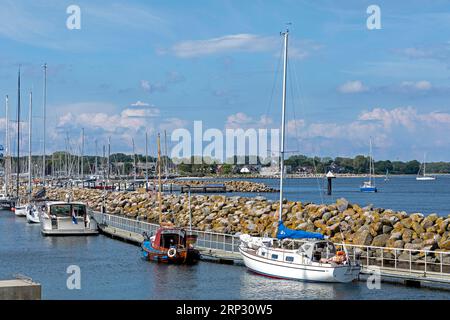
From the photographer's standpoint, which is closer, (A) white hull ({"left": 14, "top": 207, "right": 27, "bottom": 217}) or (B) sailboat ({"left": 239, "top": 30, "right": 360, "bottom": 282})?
(B) sailboat ({"left": 239, "top": 30, "right": 360, "bottom": 282})

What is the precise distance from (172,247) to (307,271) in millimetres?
11560

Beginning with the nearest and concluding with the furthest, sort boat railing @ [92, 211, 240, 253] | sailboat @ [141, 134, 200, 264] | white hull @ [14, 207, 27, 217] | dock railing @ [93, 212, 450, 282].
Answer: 1. dock railing @ [93, 212, 450, 282]
2. sailboat @ [141, 134, 200, 264]
3. boat railing @ [92, 211, 240, 253]
4. white hull @ [14, 207, 27, 217]

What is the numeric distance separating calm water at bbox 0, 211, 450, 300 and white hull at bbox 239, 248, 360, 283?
0.33m

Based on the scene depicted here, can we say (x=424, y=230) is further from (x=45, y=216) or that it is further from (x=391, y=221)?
(x=45, y=216)

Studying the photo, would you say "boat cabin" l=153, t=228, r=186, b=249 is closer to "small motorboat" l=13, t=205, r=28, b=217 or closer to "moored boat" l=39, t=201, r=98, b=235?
"moored boat" l=39, t=201, r=98, b=235

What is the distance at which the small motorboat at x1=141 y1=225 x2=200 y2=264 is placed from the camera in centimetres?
4675

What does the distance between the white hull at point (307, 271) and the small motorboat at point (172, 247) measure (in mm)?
6939

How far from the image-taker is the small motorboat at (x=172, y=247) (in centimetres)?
4675

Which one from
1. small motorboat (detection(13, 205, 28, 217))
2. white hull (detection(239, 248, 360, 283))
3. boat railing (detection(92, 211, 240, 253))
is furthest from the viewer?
small motorboat (detection(13, 205, 28, 217))

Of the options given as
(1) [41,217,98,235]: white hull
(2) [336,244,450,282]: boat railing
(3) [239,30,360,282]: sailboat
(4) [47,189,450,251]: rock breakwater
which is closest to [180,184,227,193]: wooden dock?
(4) [47,189,450,251]: rock breakwater

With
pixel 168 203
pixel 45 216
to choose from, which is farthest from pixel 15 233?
pixel 168 203

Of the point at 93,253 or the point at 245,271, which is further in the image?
the point at 93,253
